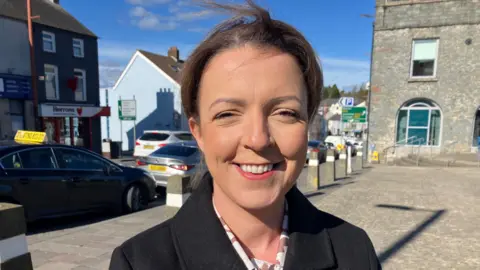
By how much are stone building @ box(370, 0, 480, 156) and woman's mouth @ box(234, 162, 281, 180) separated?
1950cm

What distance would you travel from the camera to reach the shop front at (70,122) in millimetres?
18188

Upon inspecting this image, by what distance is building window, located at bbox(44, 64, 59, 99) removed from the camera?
1853cm

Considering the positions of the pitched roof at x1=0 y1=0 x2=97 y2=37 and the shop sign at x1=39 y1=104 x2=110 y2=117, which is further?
the shop sign at x1=39 y1=104 x2=110 y2=117

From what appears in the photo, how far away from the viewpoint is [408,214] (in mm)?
6395

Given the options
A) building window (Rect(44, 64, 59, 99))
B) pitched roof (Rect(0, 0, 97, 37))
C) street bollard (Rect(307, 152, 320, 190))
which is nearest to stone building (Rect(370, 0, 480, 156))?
street bollard (Rect(307, 152, 320, 190))

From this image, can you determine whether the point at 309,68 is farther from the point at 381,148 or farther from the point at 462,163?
the point at 381,148

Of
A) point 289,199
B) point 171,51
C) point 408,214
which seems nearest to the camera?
point 289,199

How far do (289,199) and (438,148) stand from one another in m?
19.7

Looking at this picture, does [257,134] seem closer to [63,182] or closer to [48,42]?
[63,182]

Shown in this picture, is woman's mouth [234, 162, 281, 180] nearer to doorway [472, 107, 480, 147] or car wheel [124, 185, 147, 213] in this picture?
car wheel [124, 185, 147, 213]

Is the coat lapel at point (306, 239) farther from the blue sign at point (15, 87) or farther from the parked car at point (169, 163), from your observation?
the blue sign at point (15, 87)

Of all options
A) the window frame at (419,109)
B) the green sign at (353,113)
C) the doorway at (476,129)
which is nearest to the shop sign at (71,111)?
the green sign at (353,113)

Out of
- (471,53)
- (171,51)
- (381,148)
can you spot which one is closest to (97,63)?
(171,51)

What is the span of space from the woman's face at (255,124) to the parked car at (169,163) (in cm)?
708
